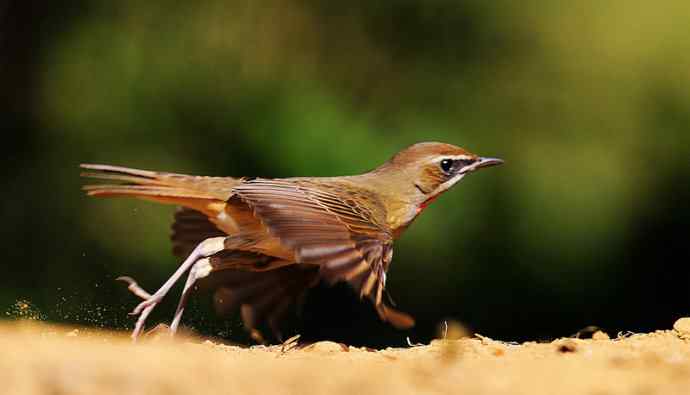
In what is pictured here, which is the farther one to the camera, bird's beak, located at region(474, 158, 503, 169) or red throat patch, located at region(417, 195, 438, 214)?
red throat patch, located at region(417, 195, 438, 214)

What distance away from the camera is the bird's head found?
22.5ft

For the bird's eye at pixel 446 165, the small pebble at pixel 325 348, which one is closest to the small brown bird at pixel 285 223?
the bird's eye at pixel 446 165

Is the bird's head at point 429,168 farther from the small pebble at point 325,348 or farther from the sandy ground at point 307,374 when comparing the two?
the sandy ground at point 307,374

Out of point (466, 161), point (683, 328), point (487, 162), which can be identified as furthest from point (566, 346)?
point (466, 161)

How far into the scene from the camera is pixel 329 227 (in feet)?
17.8

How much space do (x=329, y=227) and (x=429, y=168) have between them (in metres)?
1.72

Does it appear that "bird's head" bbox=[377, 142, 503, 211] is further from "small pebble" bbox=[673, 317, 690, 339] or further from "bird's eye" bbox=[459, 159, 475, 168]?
"small pebble" bbox=[673, 317, 690, 339]

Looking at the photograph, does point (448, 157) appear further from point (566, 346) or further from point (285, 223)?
point (566, 346)

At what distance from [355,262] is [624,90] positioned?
3168mm

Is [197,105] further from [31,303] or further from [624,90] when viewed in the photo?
[624,90]

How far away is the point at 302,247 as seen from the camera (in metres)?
5.09

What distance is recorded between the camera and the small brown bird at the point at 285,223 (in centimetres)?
523

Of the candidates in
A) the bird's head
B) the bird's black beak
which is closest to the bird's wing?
the bird's head

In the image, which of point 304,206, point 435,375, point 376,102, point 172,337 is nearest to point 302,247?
point 304,206
